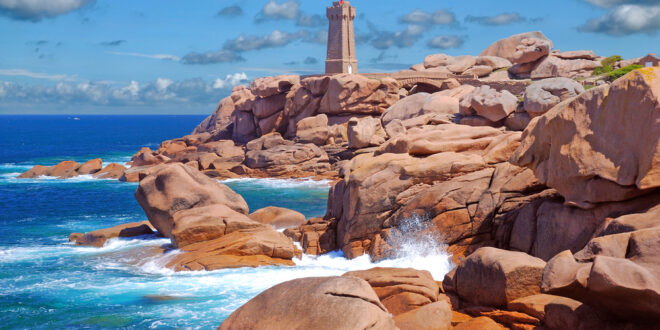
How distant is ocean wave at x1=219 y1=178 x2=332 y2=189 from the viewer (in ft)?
146

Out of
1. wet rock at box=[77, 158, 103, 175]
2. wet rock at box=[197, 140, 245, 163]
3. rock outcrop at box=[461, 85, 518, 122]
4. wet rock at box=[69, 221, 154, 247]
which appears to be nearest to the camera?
wet rock at box=[69, 221, 154, 247]

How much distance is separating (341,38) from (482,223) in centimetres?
5649

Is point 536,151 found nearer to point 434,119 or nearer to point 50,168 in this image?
point 434,119

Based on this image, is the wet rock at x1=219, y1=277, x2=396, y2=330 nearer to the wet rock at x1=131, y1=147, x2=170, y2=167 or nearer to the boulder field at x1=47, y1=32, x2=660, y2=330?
the boulder field at x1=47, y1=32, x2=660, y2=330

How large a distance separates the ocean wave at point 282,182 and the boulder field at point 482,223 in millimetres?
11838

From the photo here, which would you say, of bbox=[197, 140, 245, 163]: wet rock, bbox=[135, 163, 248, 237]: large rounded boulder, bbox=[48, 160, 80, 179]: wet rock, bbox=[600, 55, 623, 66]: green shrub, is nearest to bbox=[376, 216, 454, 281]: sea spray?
bbox=[135, 163, 248, 237]: large rounded boulder

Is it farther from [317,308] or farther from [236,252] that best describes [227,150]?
[317,308]

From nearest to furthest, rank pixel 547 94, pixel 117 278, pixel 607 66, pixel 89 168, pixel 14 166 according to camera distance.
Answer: pixel 117 278 → pixel 547 94 → pixel 607 66 → pixel 89 168 → pixel 14 166

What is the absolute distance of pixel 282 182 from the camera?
4628 centimetres

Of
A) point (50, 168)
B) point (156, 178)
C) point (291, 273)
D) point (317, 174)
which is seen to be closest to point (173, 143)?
point (50, 168)

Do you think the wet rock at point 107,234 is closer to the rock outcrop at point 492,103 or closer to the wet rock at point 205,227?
the wet rock at point 205,227

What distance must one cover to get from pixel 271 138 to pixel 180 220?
31.4 metres

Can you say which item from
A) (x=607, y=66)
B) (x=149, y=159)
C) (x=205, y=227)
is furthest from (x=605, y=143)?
(x=149, y=159)

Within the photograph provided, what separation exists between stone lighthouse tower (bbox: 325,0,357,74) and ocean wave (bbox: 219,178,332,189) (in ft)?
91.9
